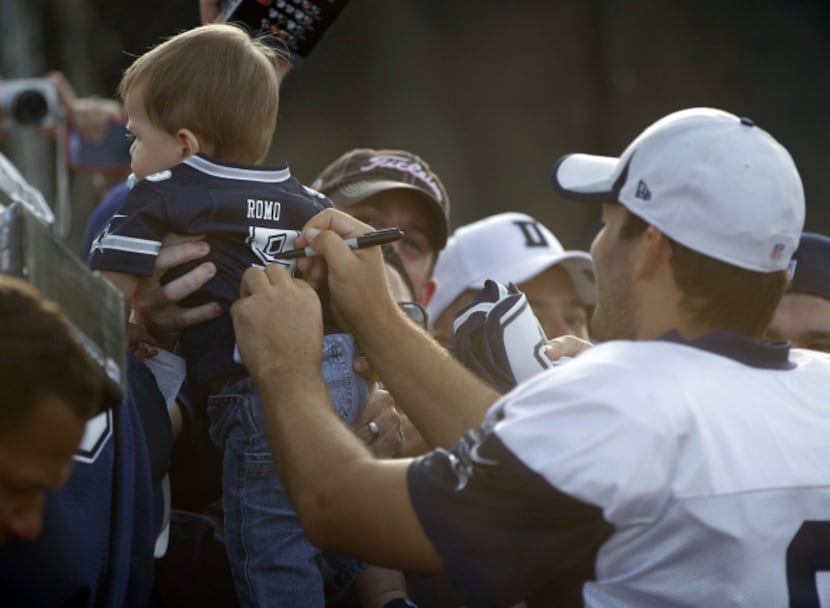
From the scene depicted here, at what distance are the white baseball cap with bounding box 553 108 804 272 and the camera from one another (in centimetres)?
363

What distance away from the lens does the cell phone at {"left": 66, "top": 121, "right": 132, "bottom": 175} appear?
509 centimetres

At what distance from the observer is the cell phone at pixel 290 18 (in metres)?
3.26

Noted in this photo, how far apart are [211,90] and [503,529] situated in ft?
4.02

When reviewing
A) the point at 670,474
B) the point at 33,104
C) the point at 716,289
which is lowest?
the point at 33,104

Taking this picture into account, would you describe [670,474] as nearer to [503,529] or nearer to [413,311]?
[503,529]

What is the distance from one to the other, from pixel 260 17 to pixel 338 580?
1527 mm

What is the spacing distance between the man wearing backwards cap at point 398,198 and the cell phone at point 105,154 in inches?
58.4

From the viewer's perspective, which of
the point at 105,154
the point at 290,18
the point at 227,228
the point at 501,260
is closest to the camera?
the point at 227,228

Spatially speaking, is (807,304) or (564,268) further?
(564,268)

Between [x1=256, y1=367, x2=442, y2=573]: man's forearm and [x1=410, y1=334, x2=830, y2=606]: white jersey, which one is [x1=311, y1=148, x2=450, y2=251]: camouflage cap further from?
[x1=410, y1=334, x2=830, y2=606]: white jersey

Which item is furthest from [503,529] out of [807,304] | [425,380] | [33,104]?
[33,104]

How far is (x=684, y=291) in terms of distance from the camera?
2.21 metres

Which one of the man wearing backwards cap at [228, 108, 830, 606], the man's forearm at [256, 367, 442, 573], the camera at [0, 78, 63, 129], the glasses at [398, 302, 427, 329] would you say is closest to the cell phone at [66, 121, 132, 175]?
the camera at [0, 78, 63, 129]

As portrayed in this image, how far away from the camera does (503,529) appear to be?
6.32ft
